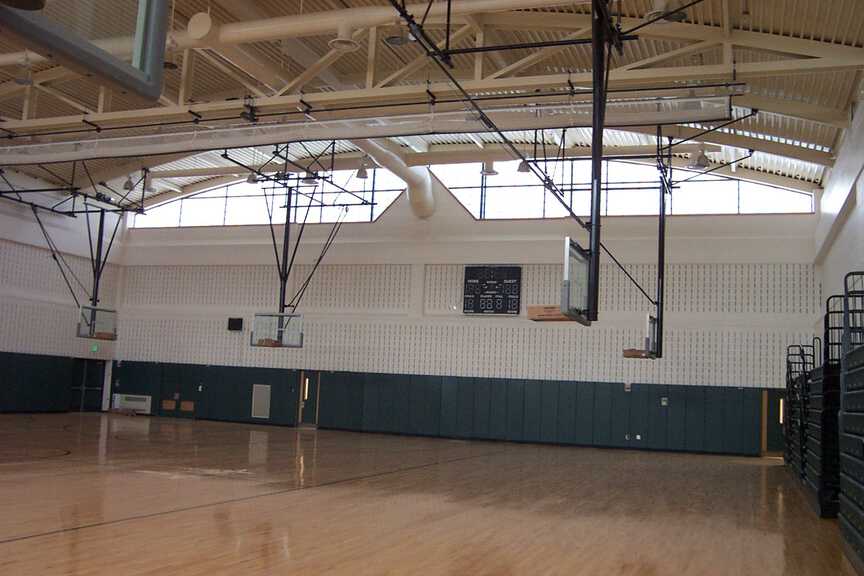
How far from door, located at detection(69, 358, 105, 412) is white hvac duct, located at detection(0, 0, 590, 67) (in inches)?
701

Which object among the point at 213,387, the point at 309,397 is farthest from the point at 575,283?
the point at 213,387

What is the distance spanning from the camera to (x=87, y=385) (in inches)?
1258

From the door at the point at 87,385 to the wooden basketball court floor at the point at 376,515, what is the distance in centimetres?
1293

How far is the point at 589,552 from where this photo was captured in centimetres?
845

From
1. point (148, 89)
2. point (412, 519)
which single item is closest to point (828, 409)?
point (412, 519)

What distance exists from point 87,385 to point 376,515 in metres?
25.2

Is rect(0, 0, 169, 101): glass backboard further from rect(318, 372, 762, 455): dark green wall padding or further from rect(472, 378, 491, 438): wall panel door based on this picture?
rect(472, 378, 491, 438): wall panel door

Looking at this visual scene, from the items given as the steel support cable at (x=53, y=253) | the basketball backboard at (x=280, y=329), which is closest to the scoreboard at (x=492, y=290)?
the basketball backboard at (x=280, y=329)

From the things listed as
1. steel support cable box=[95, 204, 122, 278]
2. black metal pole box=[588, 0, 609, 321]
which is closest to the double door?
steel support cable box=[95, 204, 122, 278]

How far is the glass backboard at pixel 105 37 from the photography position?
198 inches

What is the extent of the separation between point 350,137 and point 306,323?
41.0 feet

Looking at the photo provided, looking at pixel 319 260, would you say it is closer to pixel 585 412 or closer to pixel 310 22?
pixel 585 412

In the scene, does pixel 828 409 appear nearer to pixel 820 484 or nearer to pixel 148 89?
pixel 820 484

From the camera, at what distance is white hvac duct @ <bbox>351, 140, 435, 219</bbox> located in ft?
79.8
